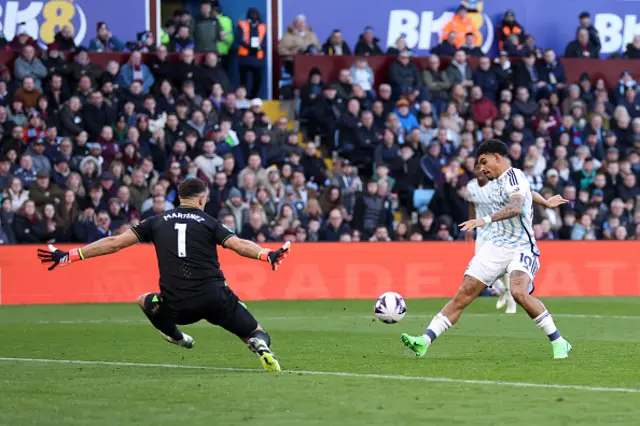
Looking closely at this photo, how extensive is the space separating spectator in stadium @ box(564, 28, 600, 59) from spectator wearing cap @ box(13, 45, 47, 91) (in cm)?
1238

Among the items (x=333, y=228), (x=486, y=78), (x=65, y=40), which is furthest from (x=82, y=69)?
(x=486, y=78)

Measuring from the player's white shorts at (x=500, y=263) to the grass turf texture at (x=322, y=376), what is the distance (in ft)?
2.61

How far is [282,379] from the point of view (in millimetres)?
10867

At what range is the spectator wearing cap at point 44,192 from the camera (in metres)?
22.8

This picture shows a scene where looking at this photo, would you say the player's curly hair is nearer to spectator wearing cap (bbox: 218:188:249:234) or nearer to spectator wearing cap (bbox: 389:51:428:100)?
spectator wearing cap (bbox: 218:188:249:234)

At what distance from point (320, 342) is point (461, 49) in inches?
621

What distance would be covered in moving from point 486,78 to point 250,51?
16.6 feet

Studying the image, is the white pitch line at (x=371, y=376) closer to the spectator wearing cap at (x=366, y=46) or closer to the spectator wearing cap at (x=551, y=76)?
the spectator wearing cap at (x=366, y=46)

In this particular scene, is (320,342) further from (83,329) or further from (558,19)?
(558,19)

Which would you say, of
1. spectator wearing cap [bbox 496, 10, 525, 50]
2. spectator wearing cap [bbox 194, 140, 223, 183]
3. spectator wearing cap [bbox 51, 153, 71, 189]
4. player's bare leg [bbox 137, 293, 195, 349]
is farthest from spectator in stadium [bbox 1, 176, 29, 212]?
spectator wearing cap [bbox 496, 10, 525, 50]

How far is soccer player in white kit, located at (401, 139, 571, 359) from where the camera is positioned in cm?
1263

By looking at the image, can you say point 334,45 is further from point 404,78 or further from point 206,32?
point 206,32

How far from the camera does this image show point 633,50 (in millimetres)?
31703

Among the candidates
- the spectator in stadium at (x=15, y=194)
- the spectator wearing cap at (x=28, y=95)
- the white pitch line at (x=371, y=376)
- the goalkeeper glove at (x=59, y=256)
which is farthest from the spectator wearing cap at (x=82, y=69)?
the goalkeeper glove at (x=59, y=256)
